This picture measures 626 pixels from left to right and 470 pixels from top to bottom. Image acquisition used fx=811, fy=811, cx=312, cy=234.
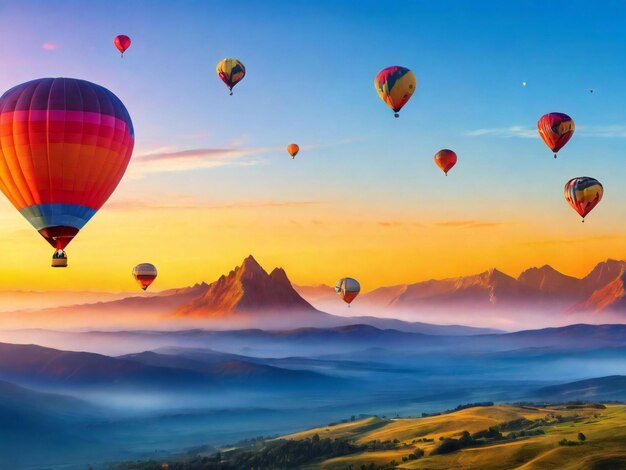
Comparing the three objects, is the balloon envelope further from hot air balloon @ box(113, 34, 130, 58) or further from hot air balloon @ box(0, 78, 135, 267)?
hot air balloon @ box(0, 78, 135, 267)

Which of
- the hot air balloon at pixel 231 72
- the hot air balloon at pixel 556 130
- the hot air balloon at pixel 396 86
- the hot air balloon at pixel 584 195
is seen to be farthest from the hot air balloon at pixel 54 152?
the hot air balloon at pixel 584 195

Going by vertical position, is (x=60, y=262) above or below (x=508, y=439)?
above

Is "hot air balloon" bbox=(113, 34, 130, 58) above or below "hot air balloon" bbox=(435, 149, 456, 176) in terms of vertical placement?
above

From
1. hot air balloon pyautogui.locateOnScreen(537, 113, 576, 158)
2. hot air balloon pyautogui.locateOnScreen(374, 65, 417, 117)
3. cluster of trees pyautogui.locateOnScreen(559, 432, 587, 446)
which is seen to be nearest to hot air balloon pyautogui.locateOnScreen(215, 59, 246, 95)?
hot air balloon pyautogui.locateOnScreen(374, 65, 417, 117)

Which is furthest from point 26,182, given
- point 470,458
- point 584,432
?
point 584,432

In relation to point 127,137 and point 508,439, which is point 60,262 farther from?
point 508,439
